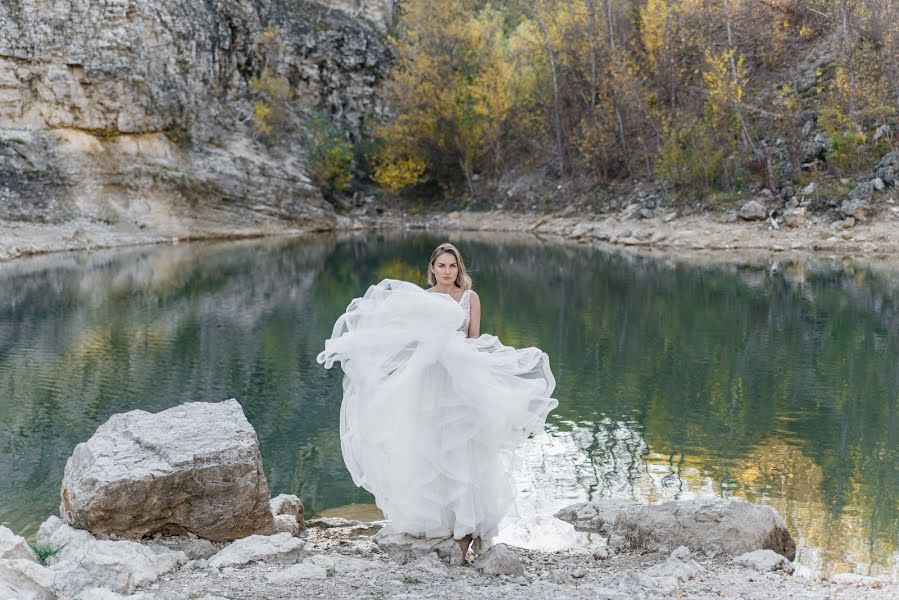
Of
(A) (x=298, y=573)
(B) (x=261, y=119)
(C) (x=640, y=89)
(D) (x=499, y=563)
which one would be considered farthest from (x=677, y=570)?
(B) (x=261, y=119)

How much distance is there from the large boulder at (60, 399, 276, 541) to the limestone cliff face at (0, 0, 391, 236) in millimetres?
36208

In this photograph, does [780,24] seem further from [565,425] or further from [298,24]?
[565,425]

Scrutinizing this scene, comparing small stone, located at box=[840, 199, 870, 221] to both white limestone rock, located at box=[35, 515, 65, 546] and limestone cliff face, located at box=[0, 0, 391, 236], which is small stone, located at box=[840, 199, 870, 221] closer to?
limestone cliff face, located at box=[0, 0, 391, 236]

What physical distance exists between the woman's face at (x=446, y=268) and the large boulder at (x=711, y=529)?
2547mm

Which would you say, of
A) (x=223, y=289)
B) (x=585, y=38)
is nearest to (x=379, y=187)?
(x=585, y=38)

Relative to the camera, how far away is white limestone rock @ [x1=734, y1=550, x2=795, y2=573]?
6.09 metres

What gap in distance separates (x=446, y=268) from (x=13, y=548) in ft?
Result: 10.9

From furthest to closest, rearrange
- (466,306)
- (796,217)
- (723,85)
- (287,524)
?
(723,85)
(796,217)
(287,524)
(466,306)

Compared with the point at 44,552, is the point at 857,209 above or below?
above

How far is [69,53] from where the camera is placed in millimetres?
42938

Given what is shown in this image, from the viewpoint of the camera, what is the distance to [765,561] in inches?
243

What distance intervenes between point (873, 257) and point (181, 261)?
24.5m

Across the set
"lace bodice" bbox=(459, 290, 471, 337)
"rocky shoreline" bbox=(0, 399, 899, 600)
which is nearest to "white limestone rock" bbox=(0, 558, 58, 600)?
"rocky shoreline" bbox=(0, 399, 899, 600)

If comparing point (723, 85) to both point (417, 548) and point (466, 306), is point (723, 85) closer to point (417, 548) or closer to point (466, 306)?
point (466, 306)
